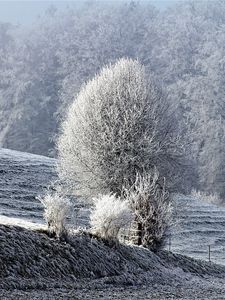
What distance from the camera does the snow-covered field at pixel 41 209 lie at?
36562 millimetres

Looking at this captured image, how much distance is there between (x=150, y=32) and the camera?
141125 millimetres

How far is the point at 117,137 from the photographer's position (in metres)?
32.3

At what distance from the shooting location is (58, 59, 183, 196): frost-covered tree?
3219cm

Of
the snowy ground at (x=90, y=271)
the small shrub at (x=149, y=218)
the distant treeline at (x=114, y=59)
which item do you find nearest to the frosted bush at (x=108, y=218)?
the snowy ground at (x=90, y=271)

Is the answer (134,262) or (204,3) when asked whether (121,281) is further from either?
(204,3)

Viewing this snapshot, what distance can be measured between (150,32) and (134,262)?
125600 millimetres

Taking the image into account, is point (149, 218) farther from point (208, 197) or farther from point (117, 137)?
point (208, 197)

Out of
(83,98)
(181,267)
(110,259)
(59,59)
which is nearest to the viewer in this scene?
(110,259)

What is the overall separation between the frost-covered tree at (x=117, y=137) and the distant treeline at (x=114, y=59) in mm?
55358

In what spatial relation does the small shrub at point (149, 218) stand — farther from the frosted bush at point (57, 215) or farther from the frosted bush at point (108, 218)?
the frosted bush at point (57, 215)

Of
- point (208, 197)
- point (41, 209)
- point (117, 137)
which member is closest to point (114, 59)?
point (208, 197)

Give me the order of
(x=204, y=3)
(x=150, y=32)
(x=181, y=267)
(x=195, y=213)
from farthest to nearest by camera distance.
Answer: (x=204, y=3)
(x=150, y=32)
(x=195, y=213)
(x=181, y=267)

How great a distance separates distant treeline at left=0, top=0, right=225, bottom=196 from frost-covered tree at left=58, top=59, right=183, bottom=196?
5536 cm

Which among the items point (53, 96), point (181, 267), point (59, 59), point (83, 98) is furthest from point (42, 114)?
point (181, 267)
